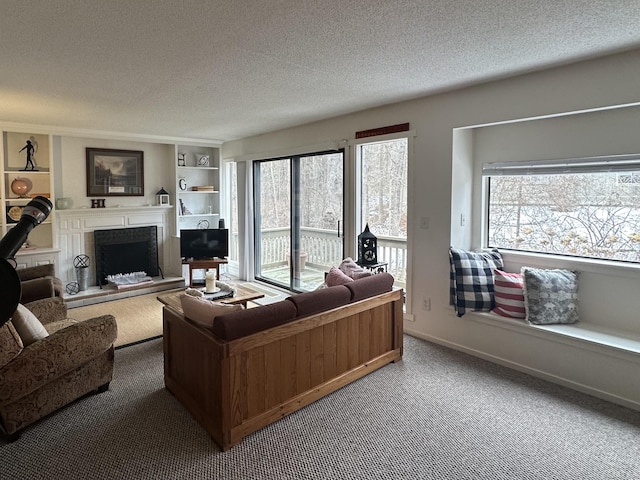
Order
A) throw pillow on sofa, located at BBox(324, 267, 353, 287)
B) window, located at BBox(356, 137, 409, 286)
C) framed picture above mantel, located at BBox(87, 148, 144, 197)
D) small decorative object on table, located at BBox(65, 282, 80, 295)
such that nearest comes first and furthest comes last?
throw pillow on sofa, located at BBox(324, 267, 353, 287) → window, located at BBox(356, 137, 409, 286) → small decorative object on table, located at BBox(65, 282, 80, 295) → framed picture above mantel, located at BBox(87, 148, 144, 197)

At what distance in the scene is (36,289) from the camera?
3.48 m

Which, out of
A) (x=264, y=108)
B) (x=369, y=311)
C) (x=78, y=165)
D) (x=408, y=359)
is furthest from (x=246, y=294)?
(x=78, y=165)

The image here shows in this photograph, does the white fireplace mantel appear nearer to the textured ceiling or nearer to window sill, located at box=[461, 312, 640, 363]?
the textured ceiling

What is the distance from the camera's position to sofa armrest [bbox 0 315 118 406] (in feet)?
7.21

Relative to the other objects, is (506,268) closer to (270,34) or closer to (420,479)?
(420,479)

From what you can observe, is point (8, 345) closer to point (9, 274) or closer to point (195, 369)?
point (195, 369)

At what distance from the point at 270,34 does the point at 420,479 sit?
2.54 metres

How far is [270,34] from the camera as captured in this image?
2.20 metres

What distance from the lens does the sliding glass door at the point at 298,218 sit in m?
4.95

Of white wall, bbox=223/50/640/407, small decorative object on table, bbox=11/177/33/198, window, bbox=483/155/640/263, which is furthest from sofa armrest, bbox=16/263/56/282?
window, bbox=483/155/640/263

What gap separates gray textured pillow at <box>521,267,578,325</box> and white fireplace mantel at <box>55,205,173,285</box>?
5209 mm

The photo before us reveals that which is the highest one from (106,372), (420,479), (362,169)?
(362,169)

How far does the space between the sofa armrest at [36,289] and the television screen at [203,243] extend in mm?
2199

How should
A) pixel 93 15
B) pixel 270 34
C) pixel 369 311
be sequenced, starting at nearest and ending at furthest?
pixel 93 15 < pixel 270 34 < pixel 369 311
